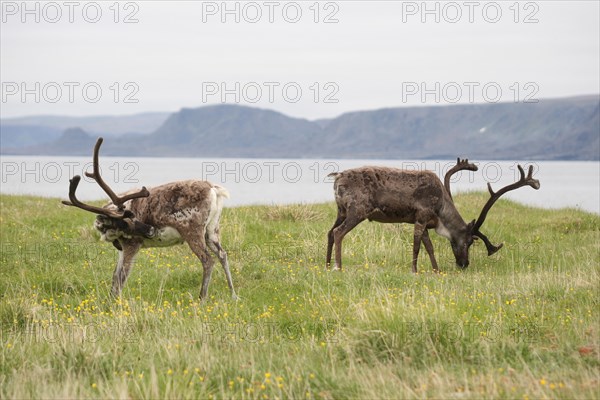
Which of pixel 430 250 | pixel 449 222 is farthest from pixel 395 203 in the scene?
pixel 449 222

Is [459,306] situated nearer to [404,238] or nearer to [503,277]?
[503,277]

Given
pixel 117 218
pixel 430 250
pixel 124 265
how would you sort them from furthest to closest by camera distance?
1. pixel 430 250
2. pixel 124 265
3. pixel 117 218

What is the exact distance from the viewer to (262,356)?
8.46 meters

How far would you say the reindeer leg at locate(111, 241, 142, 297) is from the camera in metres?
12.4

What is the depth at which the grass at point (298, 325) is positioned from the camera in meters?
7.55

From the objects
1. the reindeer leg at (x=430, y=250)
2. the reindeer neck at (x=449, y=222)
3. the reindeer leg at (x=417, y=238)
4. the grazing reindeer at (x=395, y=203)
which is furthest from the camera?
the reindeer neck at (x=449, y=222)

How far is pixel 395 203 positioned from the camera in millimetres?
15281

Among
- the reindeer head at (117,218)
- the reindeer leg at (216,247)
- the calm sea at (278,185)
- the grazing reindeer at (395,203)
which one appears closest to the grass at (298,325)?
the reindeer leg at (216,247)

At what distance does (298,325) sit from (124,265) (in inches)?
138

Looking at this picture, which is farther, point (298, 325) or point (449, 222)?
point (449, 222)

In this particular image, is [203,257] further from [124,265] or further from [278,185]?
[278,185]

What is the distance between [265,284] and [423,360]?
5282 mm

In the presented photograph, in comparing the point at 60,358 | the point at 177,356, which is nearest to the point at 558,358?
the point at 177,356

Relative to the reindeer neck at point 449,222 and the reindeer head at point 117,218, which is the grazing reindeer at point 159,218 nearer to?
the reindeer head at point 117,218
